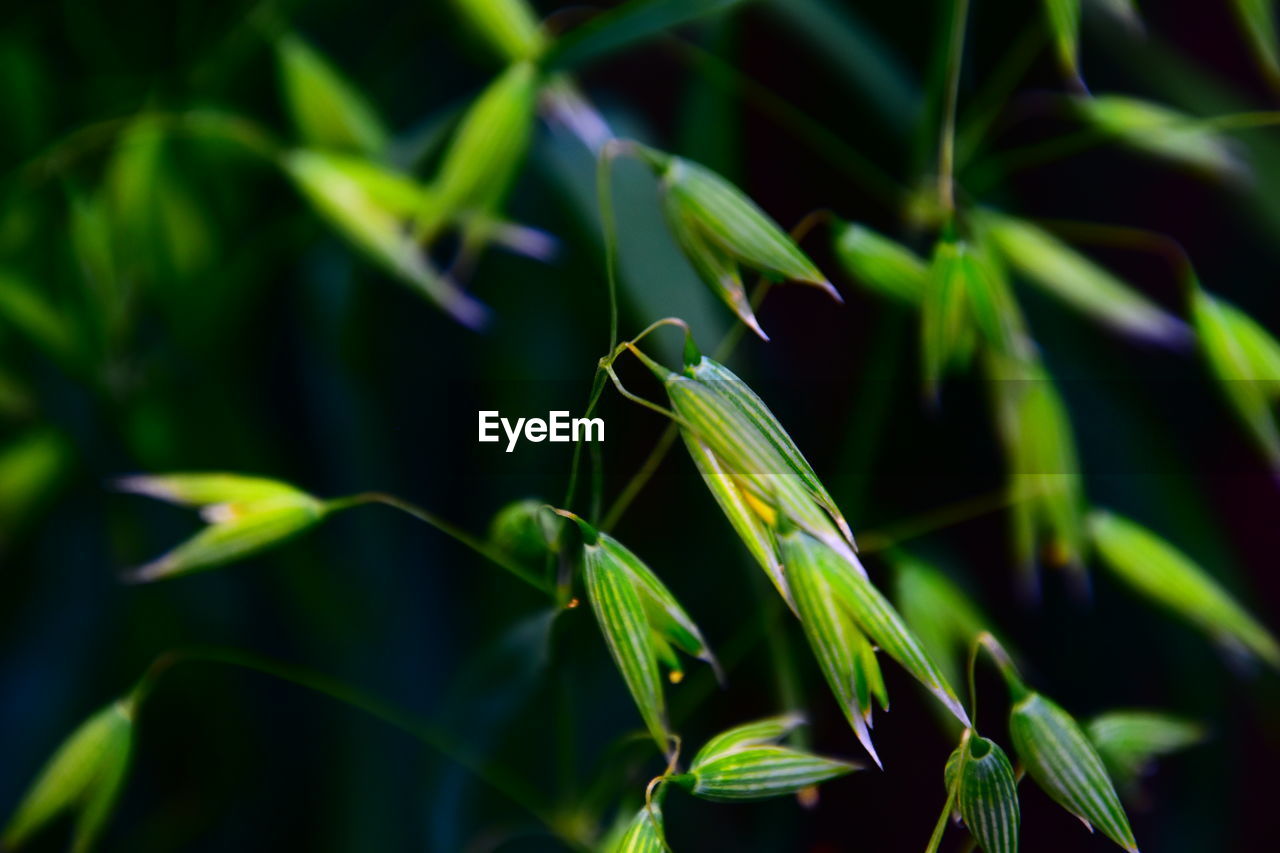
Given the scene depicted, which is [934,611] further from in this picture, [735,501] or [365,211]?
[365,211]

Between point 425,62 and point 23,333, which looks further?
point 425,62

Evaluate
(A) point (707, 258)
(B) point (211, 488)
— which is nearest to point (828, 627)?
(A) point (707, 258)

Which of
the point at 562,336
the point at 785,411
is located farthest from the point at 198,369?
the point at 785,411

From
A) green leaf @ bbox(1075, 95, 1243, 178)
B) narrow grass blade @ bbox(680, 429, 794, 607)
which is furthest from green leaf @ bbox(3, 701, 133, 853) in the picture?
green leaf @ bbox(1075, 95, 1243, 178)

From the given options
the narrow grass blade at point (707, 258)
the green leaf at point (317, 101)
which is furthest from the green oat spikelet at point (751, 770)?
the green leaf at point (317, 101)

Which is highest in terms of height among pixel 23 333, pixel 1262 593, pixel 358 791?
pixel 23 333

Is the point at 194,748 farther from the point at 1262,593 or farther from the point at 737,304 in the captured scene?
the point at 1262,593

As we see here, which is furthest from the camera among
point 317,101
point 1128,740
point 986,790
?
point 317,101
